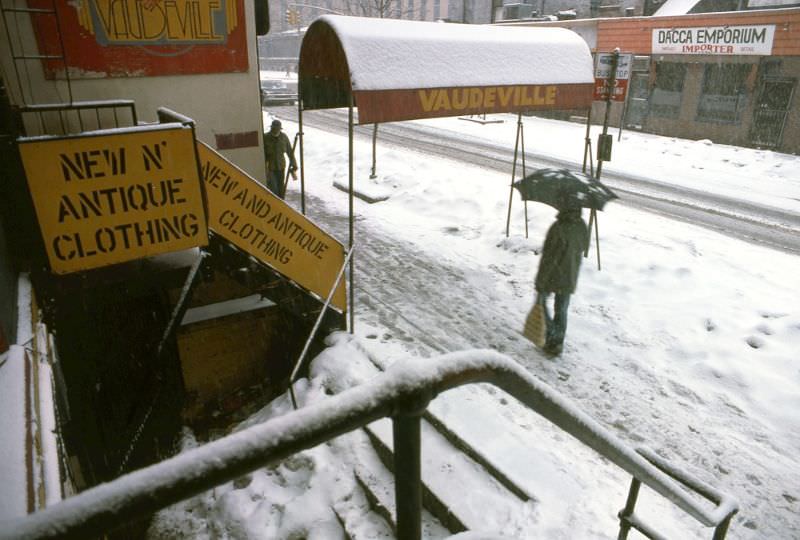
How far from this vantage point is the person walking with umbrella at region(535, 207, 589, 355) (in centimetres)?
656

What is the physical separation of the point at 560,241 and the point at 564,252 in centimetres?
15

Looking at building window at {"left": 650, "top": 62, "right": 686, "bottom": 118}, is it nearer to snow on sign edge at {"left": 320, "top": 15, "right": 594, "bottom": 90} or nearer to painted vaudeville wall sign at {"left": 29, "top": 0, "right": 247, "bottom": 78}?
snow on sign edge at {"left": 320, "top": 15, "right": 594, "bottom": 90}

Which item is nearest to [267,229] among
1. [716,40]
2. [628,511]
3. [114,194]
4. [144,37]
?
[114,194]

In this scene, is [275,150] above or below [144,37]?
below

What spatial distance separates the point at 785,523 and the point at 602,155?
6.98 meters

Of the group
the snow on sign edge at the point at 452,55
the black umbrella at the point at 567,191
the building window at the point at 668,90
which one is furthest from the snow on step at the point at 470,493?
the building window at the point at 668,90

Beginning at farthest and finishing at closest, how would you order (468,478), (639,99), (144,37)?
(639,99)
(144,37)
(468,478)

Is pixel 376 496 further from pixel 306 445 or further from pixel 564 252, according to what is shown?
pixel 564 252

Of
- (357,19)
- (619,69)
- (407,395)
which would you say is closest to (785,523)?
(407,395)

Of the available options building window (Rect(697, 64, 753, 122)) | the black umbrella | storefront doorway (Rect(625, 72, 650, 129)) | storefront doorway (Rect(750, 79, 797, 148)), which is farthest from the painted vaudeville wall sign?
storefront doorway (Rect(625, 72, 650, 129))

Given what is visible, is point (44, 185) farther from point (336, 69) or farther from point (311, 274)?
point (336, 69)

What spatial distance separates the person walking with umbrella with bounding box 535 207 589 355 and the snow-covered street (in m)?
0.60

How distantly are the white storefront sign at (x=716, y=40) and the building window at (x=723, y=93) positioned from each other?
0.78 meters

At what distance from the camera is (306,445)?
109 cm
